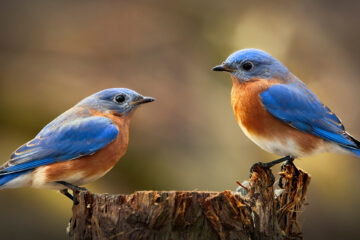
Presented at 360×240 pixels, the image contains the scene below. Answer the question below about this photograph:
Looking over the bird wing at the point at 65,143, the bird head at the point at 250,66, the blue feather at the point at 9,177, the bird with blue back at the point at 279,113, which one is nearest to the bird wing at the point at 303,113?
the bird with blue back at the point at 279,113

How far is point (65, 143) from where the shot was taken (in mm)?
5727

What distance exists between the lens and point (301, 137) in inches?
218

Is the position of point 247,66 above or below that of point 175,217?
above

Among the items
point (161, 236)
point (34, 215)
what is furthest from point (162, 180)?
point (161, 236)

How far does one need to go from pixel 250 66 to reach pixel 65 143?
2.37 m

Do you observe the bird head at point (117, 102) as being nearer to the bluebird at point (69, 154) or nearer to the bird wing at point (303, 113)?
the bluebird at point (69, 154)

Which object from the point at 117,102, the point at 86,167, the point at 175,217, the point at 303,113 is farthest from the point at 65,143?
the point at 303,113

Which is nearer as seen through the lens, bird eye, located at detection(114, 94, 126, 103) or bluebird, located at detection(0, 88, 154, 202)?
bluebird, located at detection(0, 88, 154, 202)

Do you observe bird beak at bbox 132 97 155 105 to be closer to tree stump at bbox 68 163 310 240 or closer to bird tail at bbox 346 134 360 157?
tree stump at bbox 68 163 310 240

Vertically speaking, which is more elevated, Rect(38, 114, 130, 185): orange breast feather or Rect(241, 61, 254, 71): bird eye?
Rect(241, 61, 254, 71): bird eye

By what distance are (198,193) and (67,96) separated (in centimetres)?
607

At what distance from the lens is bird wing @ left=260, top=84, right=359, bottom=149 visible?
5.59 metres

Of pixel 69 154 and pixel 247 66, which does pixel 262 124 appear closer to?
pixel 247 66

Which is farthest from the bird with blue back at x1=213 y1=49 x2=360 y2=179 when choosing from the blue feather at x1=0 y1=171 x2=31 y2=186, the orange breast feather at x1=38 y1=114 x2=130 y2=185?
the blue feather at x1=0 y1=171 x2=31 y2=186
